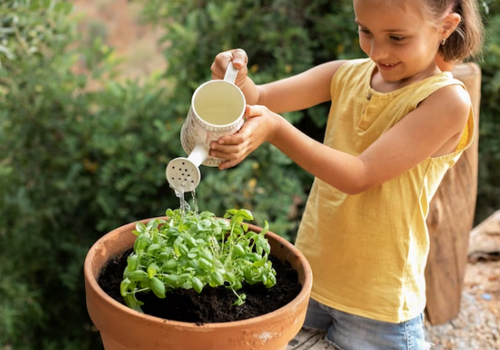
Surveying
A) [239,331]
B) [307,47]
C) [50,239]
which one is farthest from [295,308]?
[50,239]

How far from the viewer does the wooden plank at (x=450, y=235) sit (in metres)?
2.36

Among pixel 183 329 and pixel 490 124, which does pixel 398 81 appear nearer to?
pixel 183 329

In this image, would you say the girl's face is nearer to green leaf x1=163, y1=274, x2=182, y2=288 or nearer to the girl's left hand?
the girl's left hand

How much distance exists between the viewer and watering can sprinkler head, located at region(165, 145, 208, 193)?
3.98ft

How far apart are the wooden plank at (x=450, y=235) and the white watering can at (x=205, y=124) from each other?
50.6 inches

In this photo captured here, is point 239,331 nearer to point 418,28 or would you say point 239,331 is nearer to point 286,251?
point 286,251

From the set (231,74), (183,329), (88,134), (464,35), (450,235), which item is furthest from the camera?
(88,134)

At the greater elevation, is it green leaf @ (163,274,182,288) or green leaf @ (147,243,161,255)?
green leaf @ (147,243,161,255)

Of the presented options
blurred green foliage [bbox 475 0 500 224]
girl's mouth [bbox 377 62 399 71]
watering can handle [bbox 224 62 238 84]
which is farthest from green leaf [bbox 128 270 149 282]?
blurred green foliage [bbox 475 0 500 224]

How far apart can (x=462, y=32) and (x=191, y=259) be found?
3.07 ft

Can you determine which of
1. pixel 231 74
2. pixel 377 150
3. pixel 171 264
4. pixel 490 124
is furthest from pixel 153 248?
pixel 490 124

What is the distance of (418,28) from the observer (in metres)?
1.41

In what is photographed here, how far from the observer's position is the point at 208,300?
116 cm

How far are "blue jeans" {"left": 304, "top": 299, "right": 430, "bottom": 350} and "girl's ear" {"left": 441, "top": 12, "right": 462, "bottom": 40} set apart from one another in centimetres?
77
